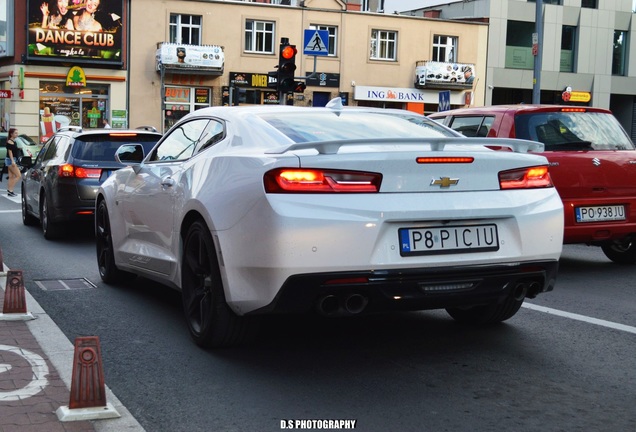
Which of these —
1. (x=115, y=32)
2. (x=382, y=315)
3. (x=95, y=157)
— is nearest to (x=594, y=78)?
(x=115, y=32)

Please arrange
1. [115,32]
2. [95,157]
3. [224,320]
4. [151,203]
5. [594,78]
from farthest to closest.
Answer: [594,78] < [115,32] < [95,157] < [151,203] < [224,320]

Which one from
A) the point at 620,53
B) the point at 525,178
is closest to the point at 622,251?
the point at 525,178

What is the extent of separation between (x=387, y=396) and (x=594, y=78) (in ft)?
161

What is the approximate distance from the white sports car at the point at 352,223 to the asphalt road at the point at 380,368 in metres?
0.40

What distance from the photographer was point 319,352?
571 centimetres

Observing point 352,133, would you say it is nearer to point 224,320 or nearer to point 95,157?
point 224,320

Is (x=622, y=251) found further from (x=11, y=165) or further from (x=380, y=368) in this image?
(x=11, y=165)

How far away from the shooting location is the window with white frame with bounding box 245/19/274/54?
145ft

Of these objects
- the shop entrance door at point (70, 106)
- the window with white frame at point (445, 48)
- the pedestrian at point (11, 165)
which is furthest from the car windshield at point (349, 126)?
the window with white frame at point (445, 48)

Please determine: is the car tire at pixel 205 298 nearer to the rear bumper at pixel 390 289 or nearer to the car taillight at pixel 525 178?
the rear bumper at pixel 390 289

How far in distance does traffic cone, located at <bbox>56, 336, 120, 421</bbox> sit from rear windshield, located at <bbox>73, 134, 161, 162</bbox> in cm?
817

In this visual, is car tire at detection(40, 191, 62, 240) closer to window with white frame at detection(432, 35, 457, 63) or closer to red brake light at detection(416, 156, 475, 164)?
red brake light at detection(416, 156, 475, 164)

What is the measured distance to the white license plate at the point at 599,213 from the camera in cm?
890

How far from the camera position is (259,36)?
4447 centimetres
